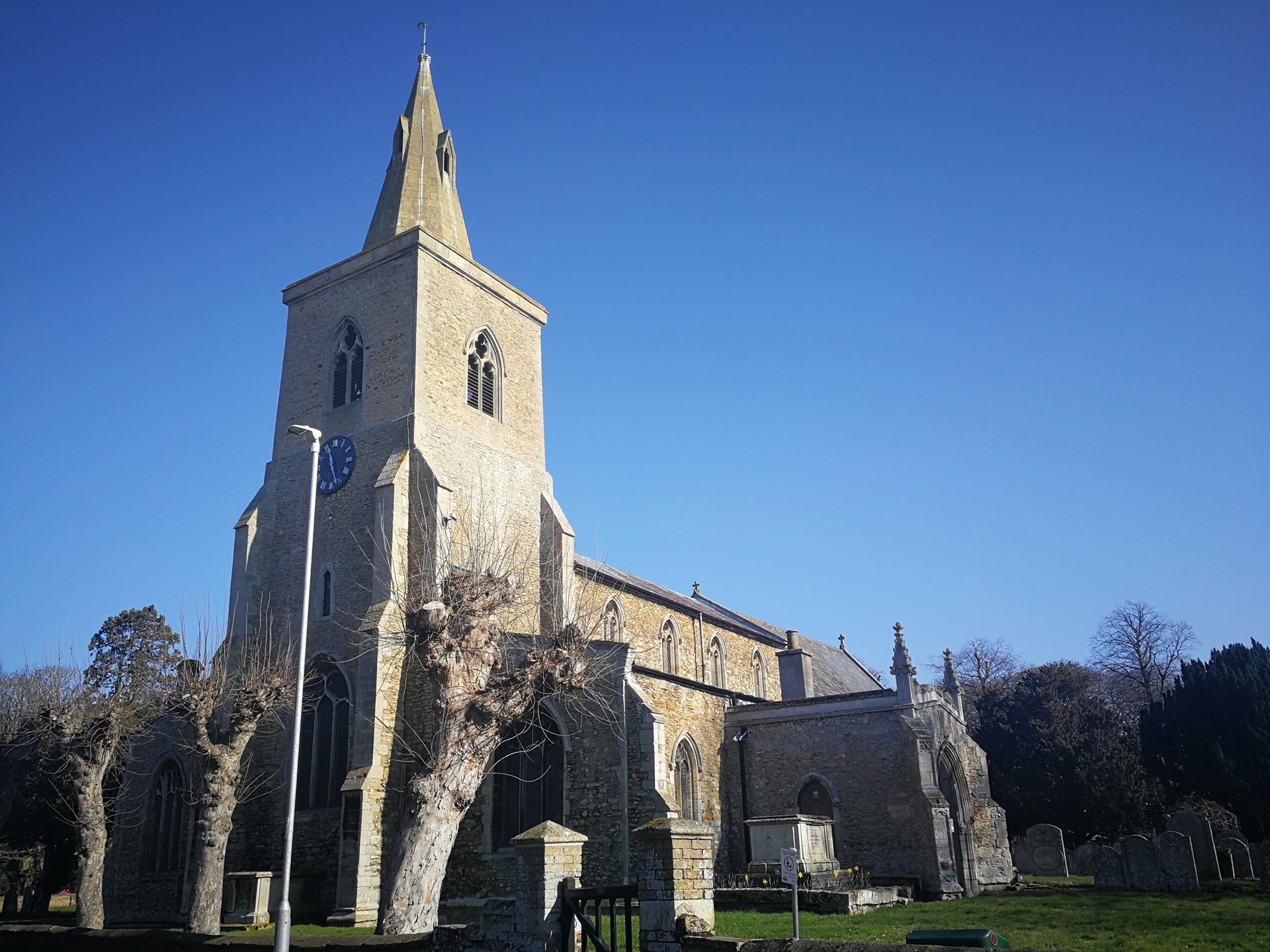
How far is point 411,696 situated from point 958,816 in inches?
601

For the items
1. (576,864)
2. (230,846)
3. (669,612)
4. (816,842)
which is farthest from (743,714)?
(576,864)

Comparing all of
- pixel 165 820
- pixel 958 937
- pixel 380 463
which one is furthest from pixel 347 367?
pixel 958 937

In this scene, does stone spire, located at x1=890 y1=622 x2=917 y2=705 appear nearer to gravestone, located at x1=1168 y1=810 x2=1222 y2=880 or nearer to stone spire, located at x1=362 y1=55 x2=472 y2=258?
gravestone, located at x1=1168 y1=810 x2=1222 y2=880

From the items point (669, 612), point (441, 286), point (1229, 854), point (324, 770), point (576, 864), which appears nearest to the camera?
point (576, 864)

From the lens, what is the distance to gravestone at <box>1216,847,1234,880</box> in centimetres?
3058

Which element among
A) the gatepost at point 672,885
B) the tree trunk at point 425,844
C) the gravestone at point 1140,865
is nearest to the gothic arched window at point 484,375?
the tree trunk at point 425,844

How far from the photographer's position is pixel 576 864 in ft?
38.2

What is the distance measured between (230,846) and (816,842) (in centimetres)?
1466

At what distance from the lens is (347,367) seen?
2898 cm

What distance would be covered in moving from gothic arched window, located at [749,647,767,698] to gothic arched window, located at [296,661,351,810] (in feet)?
64.9

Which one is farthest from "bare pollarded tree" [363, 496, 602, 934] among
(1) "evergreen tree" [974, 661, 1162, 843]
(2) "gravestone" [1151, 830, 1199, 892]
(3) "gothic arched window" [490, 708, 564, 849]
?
(1) "evergreen tree" [974, 661, 1162, 843]

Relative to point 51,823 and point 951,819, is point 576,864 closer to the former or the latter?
point 951,819

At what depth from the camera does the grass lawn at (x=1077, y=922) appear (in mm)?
14609

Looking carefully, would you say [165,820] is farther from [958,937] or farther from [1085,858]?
[1085,858]
